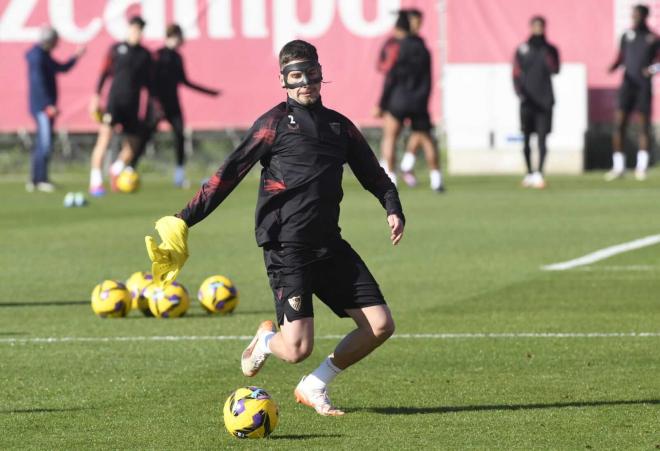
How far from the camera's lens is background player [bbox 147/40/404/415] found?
769 cm

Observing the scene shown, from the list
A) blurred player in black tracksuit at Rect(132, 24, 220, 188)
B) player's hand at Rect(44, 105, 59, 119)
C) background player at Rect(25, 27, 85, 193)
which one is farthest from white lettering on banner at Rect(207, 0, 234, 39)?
player's hand at Rect(44, 105, 59, 119)

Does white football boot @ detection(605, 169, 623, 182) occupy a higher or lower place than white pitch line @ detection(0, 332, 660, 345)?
lower

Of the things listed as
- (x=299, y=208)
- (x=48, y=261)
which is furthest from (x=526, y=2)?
(x=299, y=208)

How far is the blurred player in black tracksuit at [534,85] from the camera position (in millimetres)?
25234

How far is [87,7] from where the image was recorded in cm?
2994

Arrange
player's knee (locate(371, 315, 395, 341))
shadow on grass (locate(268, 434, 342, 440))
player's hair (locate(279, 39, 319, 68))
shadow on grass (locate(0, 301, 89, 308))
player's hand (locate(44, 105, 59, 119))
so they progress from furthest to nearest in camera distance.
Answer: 1. player's hand (locate(44, 105, 59, 119))
2. shadow on grass (locate(0, 301, 89, 308))
3. player's knee (locate(371, 315, 395, 341))
4. player's hair (locate(279, 39, 319, 68))
5. shadow on grass (locate(268, 434, 342, 440))

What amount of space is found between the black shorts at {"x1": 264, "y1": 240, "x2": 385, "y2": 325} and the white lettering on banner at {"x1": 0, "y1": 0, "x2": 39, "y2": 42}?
23.0 m

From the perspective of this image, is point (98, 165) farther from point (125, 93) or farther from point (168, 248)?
point (168, 248)

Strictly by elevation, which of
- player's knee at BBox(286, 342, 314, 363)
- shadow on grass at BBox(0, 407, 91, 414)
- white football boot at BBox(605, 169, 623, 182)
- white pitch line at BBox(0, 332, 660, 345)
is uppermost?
player's knee at BBox(286, 342, 314, 363)

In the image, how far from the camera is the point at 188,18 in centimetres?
2991

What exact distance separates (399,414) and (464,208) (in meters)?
13.5

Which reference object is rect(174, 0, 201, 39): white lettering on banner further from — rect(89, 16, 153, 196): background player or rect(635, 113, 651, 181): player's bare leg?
rect(635, 113, 651, 181): player's bare leg

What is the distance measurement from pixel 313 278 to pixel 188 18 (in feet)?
74.1

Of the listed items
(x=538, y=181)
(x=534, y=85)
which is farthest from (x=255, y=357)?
(x=534, y=85)
